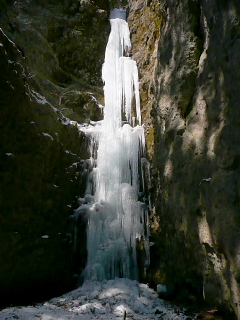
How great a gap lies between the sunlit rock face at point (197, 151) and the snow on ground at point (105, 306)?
50 cm

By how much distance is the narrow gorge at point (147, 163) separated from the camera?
380 centimetres

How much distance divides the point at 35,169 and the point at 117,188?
258cm

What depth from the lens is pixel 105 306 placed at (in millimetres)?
5199

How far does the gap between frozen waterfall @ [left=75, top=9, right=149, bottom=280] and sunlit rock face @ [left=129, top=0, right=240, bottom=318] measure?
75cm

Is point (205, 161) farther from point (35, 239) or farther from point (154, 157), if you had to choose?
point (35, 239)

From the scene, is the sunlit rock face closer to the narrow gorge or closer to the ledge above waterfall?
the narrow gorge

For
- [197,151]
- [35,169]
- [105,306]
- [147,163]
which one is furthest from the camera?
[147,163]

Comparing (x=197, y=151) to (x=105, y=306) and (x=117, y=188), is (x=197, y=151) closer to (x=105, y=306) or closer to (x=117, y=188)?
(x=105, y=306)

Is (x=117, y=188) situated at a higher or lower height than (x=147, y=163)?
lower

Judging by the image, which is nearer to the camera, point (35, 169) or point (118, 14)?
point (35, 169)

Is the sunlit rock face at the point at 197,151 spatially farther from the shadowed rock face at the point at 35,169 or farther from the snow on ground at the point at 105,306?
the shadowed rock face at the point at 35,169

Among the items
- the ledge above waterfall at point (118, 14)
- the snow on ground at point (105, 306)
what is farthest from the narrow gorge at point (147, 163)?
the ledge above waterfall at point (118, 14)

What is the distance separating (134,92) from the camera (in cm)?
959

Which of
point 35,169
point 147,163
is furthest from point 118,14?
point 35,169
